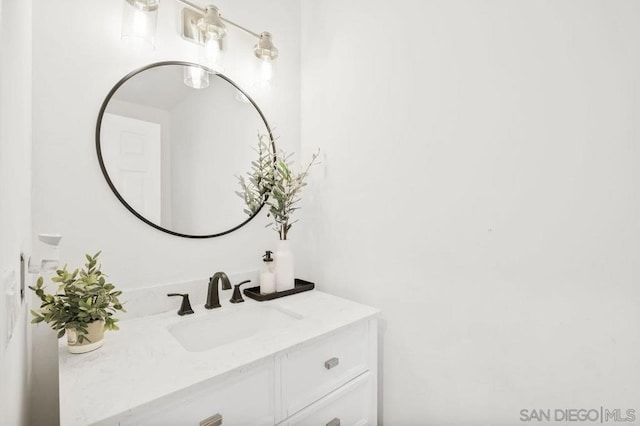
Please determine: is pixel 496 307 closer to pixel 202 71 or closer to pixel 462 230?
pixel 462 230

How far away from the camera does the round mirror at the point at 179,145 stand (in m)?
1.19

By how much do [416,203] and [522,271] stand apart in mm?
440

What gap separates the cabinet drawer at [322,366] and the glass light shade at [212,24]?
4.29 feet

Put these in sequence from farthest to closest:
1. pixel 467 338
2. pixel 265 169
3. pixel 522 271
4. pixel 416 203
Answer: pixel 265 169
pixel 416 203
pixel 467 338
pixel 522 271

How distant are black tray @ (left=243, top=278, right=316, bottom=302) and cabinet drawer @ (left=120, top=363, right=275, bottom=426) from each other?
0.51m

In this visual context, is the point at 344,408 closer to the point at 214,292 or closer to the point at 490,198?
the point at 214,292

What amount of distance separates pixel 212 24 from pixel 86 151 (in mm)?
716

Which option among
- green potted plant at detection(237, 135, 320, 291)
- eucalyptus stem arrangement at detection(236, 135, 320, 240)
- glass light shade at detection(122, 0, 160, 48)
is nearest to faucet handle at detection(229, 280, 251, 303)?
green potted plant at detection(237, 135, 320, 291)

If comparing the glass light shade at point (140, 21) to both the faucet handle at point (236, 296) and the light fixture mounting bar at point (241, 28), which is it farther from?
the faucet handle at point (236, 296)

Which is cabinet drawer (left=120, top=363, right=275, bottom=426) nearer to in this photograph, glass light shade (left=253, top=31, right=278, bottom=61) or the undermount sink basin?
the undermount sink basin

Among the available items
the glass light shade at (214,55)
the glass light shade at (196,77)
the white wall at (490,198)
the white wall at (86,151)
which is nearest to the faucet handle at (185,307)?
the white wall at (86,151)

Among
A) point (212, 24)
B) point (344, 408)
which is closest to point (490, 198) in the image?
point (344, 408)

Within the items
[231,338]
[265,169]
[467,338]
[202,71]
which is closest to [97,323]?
[231,338]

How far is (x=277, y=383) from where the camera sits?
36.6 inches
